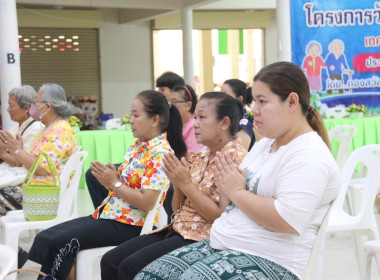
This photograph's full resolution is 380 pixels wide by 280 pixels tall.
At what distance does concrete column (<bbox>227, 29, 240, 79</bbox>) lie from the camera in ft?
65.0

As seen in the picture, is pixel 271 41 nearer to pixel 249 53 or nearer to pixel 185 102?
pixel 249 53

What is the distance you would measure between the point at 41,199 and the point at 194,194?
1.31 m

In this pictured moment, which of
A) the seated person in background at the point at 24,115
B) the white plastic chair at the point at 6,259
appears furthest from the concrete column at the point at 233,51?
the white plastic chair at the point at 6,259

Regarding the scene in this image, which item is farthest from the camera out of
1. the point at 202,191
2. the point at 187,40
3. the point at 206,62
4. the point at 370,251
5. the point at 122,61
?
the point at 206,62

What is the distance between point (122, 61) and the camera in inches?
616

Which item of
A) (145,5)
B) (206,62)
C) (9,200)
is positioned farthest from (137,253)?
(206,62)

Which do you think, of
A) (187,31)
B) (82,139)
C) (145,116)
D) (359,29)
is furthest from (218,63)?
(145,116)

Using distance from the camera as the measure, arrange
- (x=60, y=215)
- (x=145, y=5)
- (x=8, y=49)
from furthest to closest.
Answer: (x=145, y=5)
(x=8, y=49)
(x=60, y=215)

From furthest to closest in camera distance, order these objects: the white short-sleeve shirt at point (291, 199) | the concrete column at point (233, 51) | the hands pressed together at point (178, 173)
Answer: the concrete column at point (233, 51)
the hands pressed together at point (178, 173)
the white short-sleeve shirt at point (291, 199)

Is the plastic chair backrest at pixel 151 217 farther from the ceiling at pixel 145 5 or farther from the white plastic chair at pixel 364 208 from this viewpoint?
the ceiling at pixel 145 5

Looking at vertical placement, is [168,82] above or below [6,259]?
above

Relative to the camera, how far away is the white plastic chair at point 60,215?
370 centimetres

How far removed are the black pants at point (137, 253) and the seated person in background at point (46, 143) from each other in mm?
1362

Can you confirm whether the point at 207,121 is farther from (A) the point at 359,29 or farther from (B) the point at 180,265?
(A) the point at 359,29
